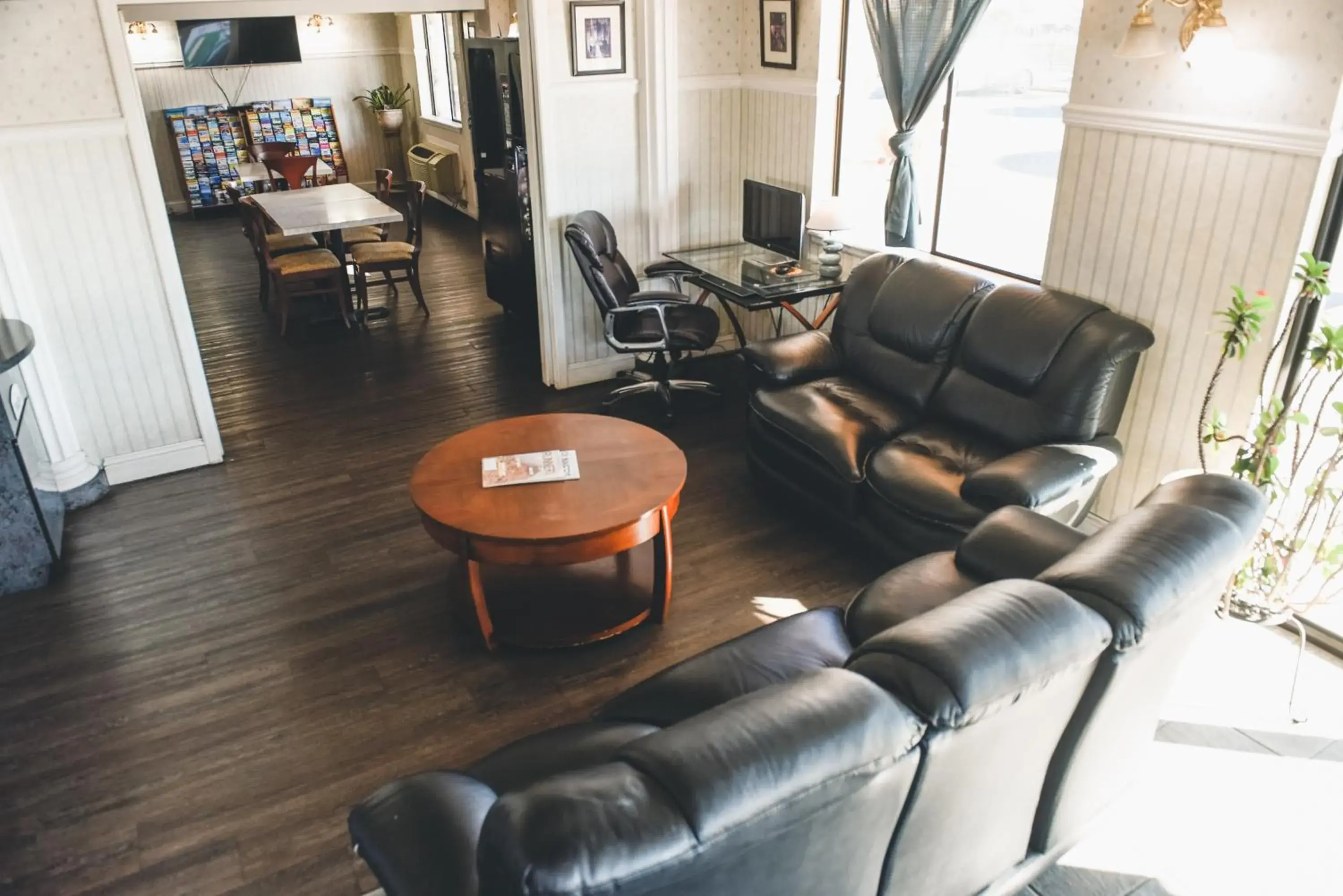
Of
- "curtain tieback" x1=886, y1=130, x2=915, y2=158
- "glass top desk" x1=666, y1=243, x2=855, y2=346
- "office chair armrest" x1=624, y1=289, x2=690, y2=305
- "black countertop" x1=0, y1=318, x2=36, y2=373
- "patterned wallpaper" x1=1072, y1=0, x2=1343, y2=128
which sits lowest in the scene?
"office chair armrest" x1=624, y1=289, x2=690, y2=305

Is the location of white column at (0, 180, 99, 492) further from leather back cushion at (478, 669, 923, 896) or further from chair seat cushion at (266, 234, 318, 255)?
leather back cushion at (478, 669, 923, 896)

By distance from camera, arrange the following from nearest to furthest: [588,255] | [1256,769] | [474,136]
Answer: [1256,769], [588,255], [474,136]

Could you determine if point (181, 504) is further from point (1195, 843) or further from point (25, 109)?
point (1195, 843)

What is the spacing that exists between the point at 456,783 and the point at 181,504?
3.06 meters

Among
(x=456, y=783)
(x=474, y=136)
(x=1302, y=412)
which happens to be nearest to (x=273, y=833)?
(x=456, y=783)

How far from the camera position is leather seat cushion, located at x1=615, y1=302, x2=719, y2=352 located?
4.80 m

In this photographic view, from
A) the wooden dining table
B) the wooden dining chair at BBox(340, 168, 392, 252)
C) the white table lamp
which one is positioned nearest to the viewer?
the white table lamp

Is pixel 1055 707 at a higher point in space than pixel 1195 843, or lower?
higher

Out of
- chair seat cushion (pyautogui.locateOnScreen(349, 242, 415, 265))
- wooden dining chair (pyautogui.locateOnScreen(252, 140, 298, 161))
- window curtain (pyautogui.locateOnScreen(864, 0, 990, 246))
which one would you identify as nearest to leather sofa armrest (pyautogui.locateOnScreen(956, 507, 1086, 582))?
window curtain (pyautogui.locateOnScreen(864, 0, 990, 246))

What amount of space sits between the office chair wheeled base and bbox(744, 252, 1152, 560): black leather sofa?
2.79ft

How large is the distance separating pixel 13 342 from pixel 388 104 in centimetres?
795

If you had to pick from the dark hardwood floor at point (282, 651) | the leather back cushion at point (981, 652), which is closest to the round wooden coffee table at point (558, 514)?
the dark hardwood floor at point (282, 651)

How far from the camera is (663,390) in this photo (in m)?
4.97

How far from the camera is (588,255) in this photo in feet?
15.2
